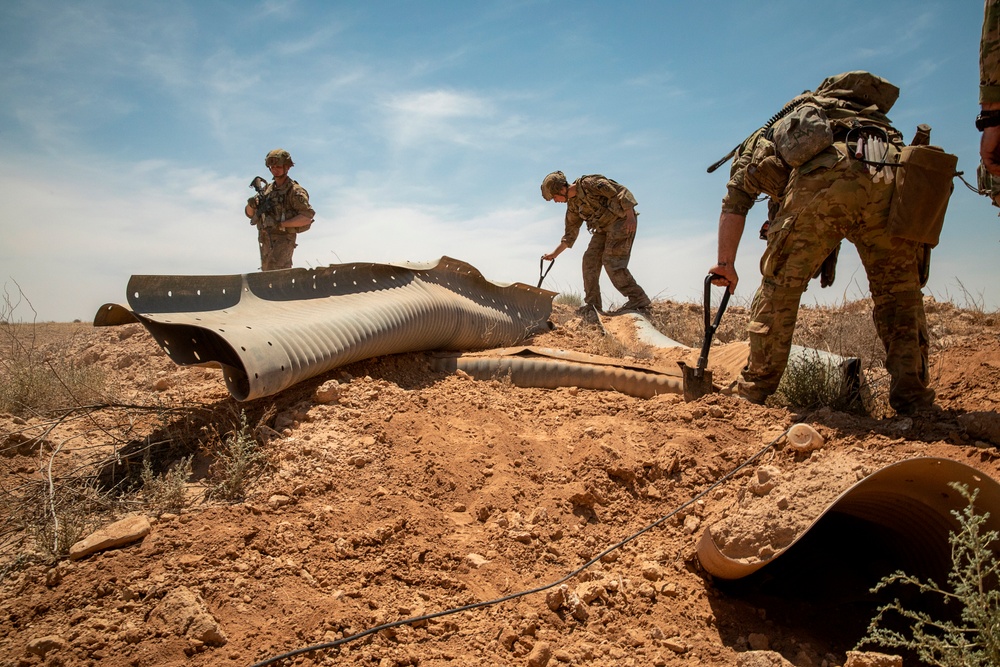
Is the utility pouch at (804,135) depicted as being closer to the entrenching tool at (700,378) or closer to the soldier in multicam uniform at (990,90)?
the soldier in multicam uniform at (990,90)

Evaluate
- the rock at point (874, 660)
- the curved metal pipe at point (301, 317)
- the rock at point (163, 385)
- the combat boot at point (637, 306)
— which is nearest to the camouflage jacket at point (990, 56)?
the rock at point (874, 660)

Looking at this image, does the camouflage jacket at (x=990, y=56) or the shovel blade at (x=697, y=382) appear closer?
the camouflage jacket at (x=990, y=56)

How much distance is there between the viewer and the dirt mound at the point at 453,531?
2254mm

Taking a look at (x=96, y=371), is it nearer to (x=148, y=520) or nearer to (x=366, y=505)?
(x=148, y=520)

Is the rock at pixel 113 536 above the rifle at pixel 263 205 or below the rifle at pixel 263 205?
below

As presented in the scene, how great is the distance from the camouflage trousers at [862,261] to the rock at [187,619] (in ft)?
10.4

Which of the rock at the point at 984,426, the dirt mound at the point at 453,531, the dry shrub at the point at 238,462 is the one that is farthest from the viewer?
the rock at the point at 984,426

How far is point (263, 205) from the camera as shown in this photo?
8000 millimetres

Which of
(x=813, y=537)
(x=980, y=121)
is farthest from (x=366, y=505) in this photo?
(x=980, y=121)

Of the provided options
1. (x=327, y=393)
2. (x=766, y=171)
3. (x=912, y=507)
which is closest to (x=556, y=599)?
(x=912, y=507)

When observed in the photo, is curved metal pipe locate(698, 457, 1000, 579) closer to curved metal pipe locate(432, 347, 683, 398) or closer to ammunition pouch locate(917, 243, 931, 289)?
ammunition pouch locate(917, 243, 931, 289)

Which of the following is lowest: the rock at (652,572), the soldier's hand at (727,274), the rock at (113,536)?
the rock at (652,572)

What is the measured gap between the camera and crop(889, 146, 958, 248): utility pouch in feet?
11.2

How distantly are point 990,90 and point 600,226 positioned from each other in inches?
227
